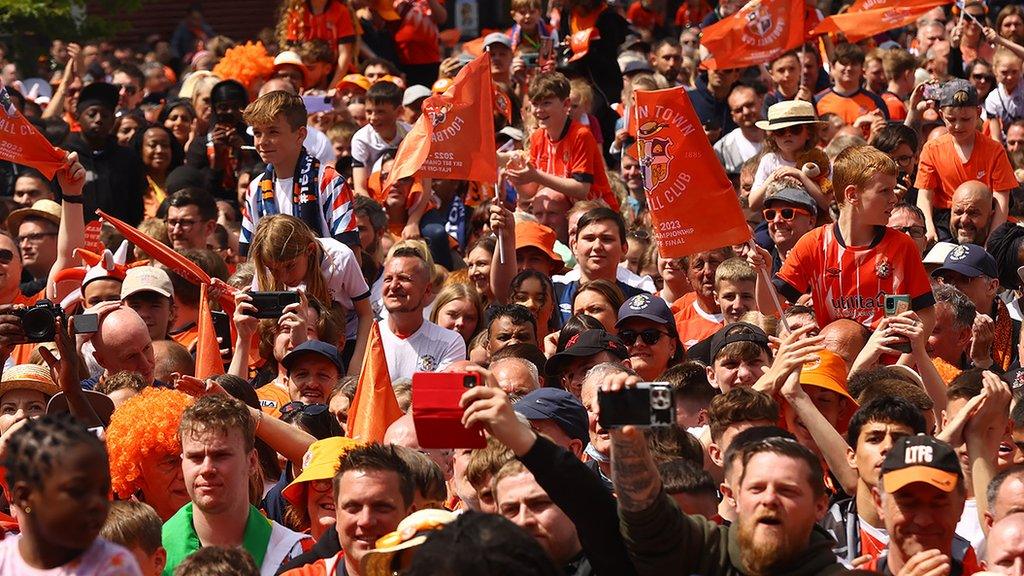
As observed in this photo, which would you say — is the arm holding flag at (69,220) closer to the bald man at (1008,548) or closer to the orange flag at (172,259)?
the orange flag at (172,259)

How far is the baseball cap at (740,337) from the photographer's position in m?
7.55

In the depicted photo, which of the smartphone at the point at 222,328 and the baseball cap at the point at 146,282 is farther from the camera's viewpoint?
the smartphone at the point at 222,328

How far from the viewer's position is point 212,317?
8.98 m

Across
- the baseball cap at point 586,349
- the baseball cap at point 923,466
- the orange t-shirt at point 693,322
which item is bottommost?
the orange t-shirt at point 693,322

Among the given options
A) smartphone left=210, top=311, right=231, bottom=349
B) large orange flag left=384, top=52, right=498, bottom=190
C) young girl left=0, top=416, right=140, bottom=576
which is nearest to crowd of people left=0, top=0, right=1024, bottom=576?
young girl left=0, top=416, right=140, bottom=576

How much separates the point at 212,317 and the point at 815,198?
362 centimetres

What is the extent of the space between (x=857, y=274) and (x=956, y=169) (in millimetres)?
3259

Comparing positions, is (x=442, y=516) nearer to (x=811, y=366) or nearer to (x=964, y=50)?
(x=811, y=366)

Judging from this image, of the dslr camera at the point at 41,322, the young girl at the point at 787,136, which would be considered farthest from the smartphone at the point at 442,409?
the young girl at the point at 787,136

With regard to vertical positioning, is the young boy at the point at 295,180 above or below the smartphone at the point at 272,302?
above

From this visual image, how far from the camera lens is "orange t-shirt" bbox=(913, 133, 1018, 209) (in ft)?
37.3

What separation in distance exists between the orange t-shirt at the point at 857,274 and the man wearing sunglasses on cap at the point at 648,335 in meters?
0.79

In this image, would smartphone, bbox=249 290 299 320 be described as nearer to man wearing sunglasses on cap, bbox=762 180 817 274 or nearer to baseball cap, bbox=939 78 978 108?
man wearing sunglasses on cap, bbox=762 180 817 274

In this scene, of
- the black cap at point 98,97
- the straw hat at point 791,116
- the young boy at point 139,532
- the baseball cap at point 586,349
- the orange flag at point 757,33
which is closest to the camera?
the young boy at point 139,532
